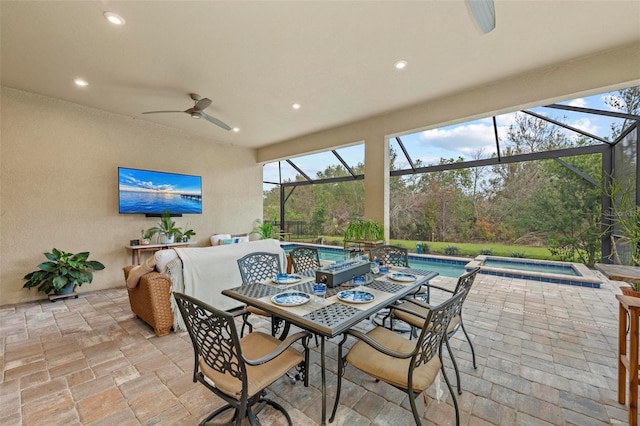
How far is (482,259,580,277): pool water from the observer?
5.34m

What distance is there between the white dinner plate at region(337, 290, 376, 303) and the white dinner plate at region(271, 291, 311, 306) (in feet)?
0.82

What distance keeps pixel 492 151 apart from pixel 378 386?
5.49m

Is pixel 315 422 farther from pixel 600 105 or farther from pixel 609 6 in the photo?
pixel 600 105

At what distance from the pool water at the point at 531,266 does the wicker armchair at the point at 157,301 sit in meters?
6.28

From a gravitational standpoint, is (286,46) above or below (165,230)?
above

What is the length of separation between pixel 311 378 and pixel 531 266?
629cm

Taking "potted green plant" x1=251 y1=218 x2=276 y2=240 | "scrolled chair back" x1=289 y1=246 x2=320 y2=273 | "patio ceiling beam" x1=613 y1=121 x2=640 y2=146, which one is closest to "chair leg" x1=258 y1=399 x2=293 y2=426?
"scrolled chair back" x1=289 y1=246 x2=320 y2=273

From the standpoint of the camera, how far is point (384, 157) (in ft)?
15.5

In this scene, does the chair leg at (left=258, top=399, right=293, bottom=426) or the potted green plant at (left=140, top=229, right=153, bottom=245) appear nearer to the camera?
the chair leg at (left=258, top=399, right=293, bottom=426)

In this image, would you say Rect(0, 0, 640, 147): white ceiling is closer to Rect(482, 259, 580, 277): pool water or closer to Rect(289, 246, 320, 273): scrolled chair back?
Rect(289, 246, 320, 273): scrolled chair back

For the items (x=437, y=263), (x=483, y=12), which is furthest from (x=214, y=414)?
(x=437, y=263)

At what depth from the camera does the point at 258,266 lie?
274 cm

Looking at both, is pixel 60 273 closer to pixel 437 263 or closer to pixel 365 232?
pixel 365 232

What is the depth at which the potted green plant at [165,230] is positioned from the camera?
5.07 meters
